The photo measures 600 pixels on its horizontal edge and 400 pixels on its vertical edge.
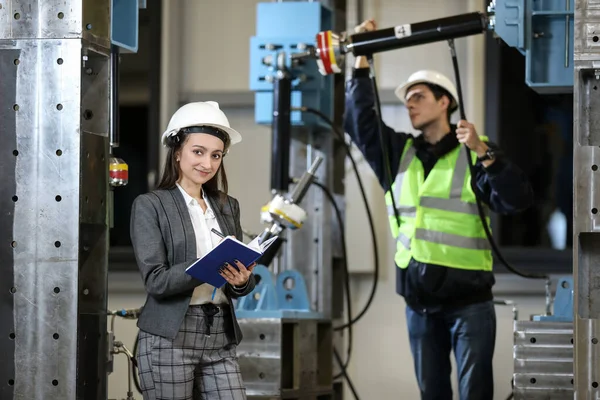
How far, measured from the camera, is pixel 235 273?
245cm

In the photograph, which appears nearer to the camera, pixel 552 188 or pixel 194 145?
pixel 194 145

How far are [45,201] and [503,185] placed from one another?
1757 mm

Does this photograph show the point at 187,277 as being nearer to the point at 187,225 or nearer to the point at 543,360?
the point at 187,225

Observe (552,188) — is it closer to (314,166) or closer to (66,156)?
(314,166)

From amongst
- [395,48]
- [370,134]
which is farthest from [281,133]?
[395,48]

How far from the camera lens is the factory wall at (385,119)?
202 inches

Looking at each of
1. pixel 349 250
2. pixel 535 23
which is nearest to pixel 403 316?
pixel 349 250

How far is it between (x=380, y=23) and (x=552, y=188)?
1.27 m

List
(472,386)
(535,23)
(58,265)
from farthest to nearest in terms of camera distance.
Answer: (472,386), (535,23), (58,265)

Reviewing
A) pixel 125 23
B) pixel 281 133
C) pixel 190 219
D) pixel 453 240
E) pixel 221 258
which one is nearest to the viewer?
pixel 221 258

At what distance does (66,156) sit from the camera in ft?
8.32

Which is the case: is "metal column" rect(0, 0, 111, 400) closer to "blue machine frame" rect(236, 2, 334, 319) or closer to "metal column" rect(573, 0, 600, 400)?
"metal column" rect(573, 0, 600, 400)

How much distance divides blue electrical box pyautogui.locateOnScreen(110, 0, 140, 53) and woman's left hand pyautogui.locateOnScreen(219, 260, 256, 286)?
0.86m

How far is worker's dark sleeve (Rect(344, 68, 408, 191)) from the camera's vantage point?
4000 mm
